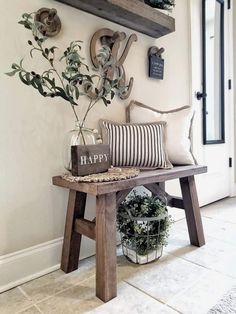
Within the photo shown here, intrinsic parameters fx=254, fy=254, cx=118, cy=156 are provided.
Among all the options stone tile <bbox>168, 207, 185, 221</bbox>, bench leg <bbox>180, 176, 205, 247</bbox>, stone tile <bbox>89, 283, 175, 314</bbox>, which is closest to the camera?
stone tile <bbox>89, 283, 175, 314</bbox>

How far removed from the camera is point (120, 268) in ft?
4.54

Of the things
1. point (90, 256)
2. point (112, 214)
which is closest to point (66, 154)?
point (112, 214)

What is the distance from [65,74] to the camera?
4.23ft

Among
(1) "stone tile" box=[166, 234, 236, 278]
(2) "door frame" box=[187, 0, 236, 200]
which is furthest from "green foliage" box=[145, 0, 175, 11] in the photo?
(1) "stone tile" box=[166, 234, 236, 278]

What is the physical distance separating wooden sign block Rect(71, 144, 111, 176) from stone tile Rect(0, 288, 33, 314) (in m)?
0.60

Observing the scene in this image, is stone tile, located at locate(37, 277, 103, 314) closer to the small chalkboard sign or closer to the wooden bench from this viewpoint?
the wooden bench

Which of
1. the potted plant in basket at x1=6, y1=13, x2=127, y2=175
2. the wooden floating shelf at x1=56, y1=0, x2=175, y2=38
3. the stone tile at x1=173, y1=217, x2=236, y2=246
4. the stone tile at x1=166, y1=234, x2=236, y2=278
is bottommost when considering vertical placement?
the stone tile at x1=166, y1=234, x2=236, y2=278

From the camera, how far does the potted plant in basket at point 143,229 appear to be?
1394mm

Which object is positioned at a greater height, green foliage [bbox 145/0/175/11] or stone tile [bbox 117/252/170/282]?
green foliage [bbox 145/0/175/11]

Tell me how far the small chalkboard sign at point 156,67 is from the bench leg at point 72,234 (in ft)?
3.50

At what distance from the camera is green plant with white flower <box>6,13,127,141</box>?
1188mm

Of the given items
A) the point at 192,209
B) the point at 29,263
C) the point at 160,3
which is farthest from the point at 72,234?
the point at 160,3

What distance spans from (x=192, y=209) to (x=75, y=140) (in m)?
0.86

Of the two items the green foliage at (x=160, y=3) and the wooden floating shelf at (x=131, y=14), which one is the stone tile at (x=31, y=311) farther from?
the green foliage at (x=160, y=3)
